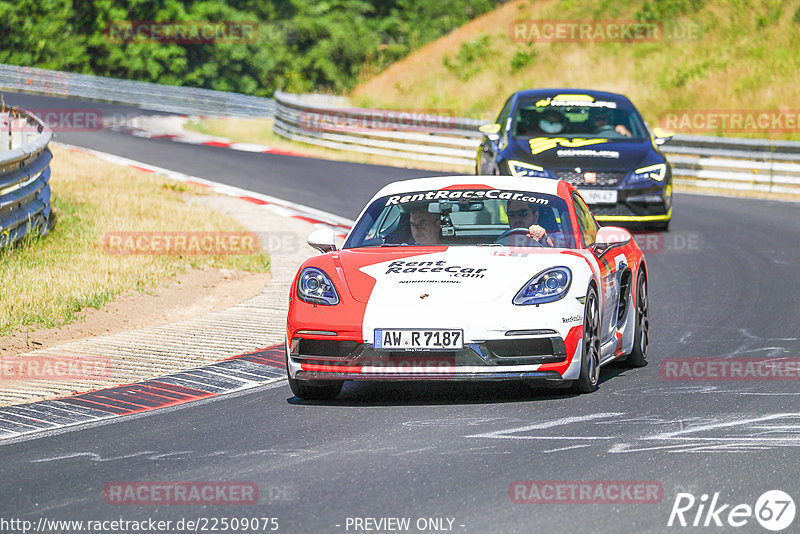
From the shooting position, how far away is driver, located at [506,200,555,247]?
8.07 meters

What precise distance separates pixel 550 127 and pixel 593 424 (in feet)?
30.9

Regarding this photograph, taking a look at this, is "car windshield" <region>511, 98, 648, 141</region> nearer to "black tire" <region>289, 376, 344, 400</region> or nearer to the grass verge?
the grass verge

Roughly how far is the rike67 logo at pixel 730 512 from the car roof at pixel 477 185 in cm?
343

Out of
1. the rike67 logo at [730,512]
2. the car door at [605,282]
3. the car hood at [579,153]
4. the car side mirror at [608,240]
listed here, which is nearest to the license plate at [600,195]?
the car hood at [579,153]

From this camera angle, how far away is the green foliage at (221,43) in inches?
2171

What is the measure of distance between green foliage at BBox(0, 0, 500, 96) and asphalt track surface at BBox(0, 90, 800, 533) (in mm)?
43907

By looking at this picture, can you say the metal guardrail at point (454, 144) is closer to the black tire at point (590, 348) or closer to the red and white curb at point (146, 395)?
the red and white curb at point (146, 395)

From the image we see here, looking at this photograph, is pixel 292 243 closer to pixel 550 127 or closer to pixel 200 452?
pixel 550 127

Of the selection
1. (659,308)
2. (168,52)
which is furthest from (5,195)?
(168,52)

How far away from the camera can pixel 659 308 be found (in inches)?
440

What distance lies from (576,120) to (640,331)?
24.8 ft

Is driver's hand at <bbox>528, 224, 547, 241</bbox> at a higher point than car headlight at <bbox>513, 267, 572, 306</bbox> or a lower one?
higher

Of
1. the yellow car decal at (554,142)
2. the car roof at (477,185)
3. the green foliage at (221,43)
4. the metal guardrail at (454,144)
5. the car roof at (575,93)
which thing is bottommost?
the green foliage at (221,43)

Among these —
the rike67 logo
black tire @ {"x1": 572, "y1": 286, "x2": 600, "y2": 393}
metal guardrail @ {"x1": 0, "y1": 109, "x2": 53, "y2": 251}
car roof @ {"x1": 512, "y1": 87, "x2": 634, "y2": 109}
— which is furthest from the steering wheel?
car roof @ {"x1": 512, "y1": 87, "x2": 634, "y2": 109}
